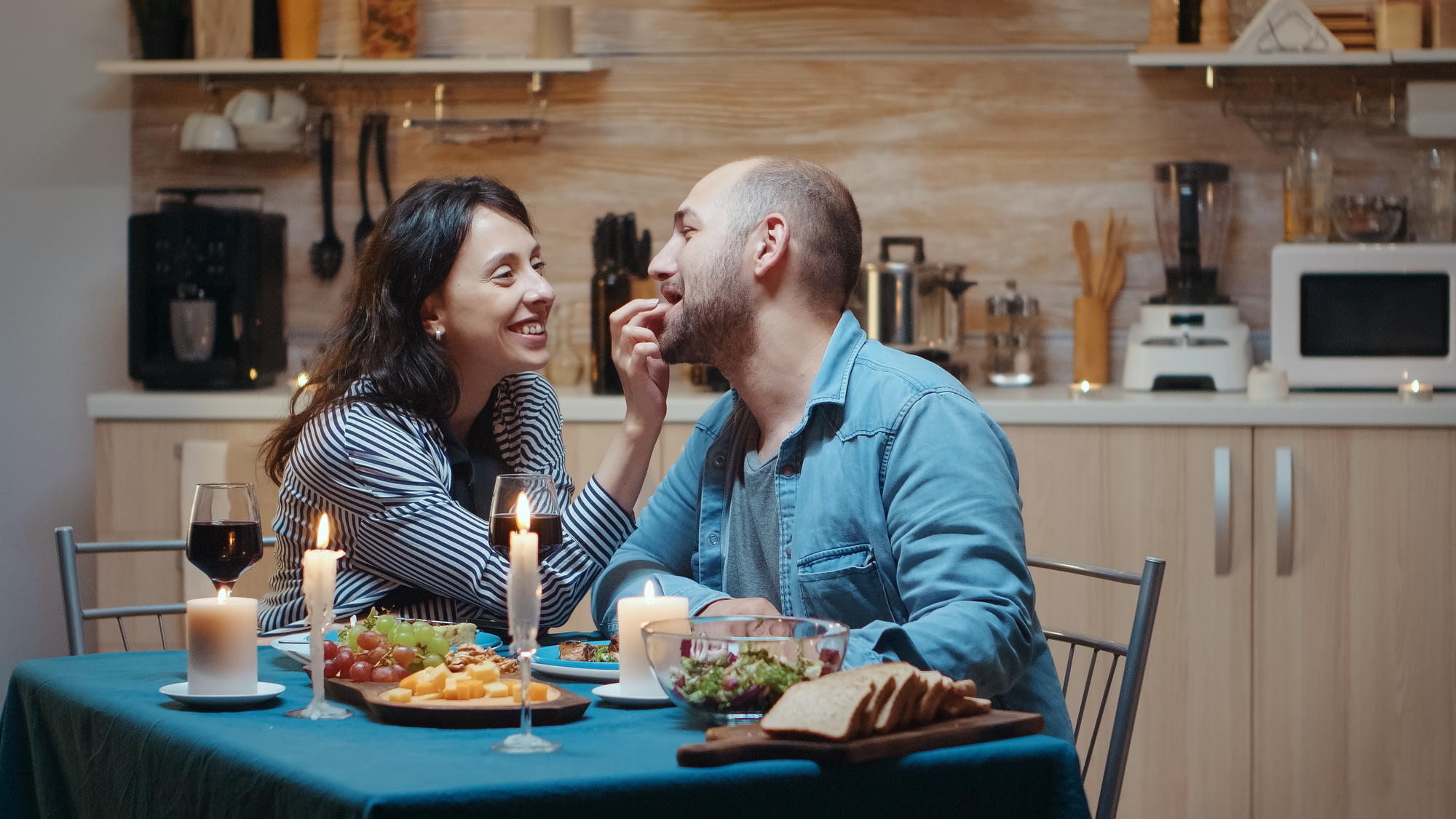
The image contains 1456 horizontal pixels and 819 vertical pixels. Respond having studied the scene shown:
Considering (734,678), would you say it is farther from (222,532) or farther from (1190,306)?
(1190,306)

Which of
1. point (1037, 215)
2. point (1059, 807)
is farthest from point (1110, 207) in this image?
point (1059, 807)

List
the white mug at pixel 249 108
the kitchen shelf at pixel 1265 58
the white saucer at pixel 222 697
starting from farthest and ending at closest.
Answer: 1. the white mug at pixel 249 108
2. the kitchen shelf at pixel 1265 58
3. the white saucer at pixel 222 697

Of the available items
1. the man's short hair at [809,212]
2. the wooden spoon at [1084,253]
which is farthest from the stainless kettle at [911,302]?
the man's short hair at [809,212]

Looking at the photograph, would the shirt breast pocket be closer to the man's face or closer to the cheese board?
the man's face

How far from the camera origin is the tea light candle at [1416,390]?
2.96 metres

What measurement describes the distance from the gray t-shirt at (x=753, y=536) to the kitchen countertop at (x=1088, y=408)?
4.04ft

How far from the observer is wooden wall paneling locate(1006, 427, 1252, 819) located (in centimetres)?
291

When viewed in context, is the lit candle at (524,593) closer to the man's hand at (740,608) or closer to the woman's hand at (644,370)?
the man's hand at (740,608)

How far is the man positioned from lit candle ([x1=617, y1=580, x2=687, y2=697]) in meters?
0.18

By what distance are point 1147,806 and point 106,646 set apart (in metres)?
2.33

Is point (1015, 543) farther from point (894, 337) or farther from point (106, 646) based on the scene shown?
point (106, 646)

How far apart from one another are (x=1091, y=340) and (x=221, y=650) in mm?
2513

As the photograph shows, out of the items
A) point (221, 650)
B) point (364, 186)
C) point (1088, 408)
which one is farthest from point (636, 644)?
point (364, 186)

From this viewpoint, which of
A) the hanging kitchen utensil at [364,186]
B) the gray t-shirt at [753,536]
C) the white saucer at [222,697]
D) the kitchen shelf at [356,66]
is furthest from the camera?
the hanging kitchen utensil at [364,186]
